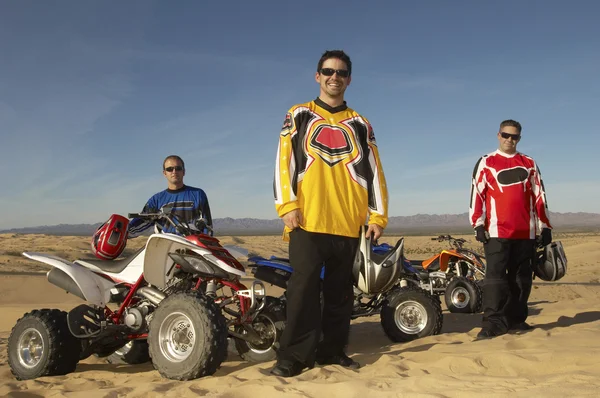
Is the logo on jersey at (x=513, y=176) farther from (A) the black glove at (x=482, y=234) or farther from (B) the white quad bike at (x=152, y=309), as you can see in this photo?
(B) the white quad bike at (x=152, y=309)

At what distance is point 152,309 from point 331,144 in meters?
1.97

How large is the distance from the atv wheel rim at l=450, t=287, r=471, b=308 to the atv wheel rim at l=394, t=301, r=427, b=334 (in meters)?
2.67

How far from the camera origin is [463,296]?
27.5 ft

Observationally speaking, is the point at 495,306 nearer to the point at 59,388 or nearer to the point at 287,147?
the point at 287,147

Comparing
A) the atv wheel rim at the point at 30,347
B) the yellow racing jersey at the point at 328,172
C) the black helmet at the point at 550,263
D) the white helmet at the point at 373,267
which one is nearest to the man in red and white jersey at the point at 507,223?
the black helmet at the point at 550,263

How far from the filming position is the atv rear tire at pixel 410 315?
5.78 metres

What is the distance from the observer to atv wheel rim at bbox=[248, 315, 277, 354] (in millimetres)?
4277

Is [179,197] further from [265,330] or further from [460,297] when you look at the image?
[460,297]

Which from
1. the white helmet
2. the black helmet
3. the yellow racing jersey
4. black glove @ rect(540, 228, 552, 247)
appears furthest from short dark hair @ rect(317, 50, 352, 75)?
the black helmet

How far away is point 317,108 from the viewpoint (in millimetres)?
4023

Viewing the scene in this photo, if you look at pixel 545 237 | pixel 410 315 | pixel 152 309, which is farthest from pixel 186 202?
pixel 545 237

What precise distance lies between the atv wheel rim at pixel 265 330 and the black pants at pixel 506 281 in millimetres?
2314

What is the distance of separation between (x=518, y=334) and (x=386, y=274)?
6.64 feet

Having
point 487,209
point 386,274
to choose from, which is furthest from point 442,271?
point 386,274
